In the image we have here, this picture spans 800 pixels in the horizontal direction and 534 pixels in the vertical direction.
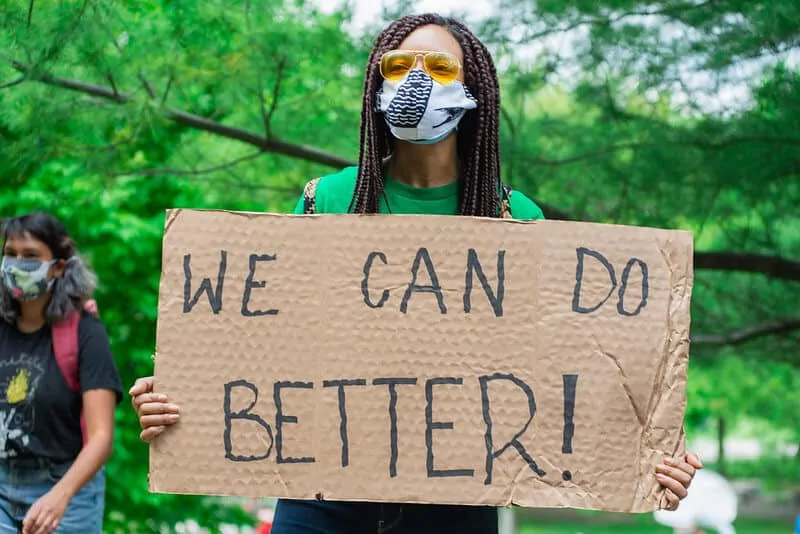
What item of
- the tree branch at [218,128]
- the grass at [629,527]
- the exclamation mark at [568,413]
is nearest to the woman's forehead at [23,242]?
the tree branch at [218,128]

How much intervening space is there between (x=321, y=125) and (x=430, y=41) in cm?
266

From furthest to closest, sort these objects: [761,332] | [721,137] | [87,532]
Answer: [761,332] < [721,137] < [87,532]

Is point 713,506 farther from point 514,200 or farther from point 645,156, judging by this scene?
point 514,200

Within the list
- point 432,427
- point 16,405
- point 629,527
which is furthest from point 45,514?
point 629,527

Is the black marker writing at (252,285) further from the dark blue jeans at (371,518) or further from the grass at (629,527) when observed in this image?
the grass at (629,527)

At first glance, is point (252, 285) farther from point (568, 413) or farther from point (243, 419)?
point (568, 413)

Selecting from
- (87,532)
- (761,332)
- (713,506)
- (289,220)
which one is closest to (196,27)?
(87,532)

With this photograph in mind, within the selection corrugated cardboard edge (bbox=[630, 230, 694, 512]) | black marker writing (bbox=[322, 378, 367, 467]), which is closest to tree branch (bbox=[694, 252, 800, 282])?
corrugated cardboard edge (bbox=[630, 230, 694, 512])

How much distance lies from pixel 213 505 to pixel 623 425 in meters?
4.58

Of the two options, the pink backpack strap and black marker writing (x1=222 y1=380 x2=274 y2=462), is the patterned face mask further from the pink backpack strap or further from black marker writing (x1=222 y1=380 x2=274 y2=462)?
black marker writing (x1=222 y1=380 x2=274 y2=462)

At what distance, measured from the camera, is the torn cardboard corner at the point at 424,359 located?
2375 mm

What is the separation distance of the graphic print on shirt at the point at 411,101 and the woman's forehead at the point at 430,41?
0.07 metres

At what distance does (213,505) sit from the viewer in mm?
6621

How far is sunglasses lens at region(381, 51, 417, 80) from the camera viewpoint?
2584 millimetres
